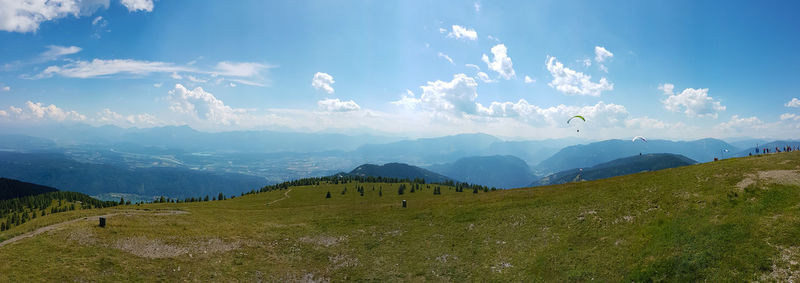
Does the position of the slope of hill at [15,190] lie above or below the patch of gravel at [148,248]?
below

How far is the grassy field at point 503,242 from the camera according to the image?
24.6 metres

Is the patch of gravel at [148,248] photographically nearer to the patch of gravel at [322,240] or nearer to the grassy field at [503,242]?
the grassy field at [503,242]


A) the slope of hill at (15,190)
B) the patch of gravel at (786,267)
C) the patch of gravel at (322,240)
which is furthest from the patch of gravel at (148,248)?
the slope of hill at (15,190)

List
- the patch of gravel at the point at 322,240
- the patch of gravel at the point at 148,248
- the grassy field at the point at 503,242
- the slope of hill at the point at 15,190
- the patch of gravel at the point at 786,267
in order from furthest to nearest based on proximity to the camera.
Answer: the slope of hill at the point at 15,190 → the patch of gravel at the point at 322,240 → the patch of gravel at the point at 148,248 → the grassy field at the point at 503,242 → the patch of gravel at the point at 786,267

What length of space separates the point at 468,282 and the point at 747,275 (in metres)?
18.9

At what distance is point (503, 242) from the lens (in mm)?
35906

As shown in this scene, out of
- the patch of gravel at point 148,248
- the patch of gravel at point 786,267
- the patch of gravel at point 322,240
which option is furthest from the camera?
the patch of gravel at point 322,240

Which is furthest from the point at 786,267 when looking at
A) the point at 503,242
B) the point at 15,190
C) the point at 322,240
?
the point at 15,190

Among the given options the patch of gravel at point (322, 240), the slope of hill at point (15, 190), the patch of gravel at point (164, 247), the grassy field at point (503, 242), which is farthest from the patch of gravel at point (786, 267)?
the slope of hill at point (15, 190)

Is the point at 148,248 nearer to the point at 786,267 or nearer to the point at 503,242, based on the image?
the point at 503,242

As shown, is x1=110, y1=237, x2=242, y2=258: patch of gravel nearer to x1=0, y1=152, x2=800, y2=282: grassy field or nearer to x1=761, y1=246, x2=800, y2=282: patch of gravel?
x1=0, y1=152, x2=800, y2=282: grassy field

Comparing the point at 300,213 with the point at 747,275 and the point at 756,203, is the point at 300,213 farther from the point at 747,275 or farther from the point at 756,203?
the point at 756,203

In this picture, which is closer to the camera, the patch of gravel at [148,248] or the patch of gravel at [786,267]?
the patch of gravel at [786,267]

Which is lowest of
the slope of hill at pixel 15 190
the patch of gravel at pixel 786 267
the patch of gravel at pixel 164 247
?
the slope of hill at pixel 15 190
